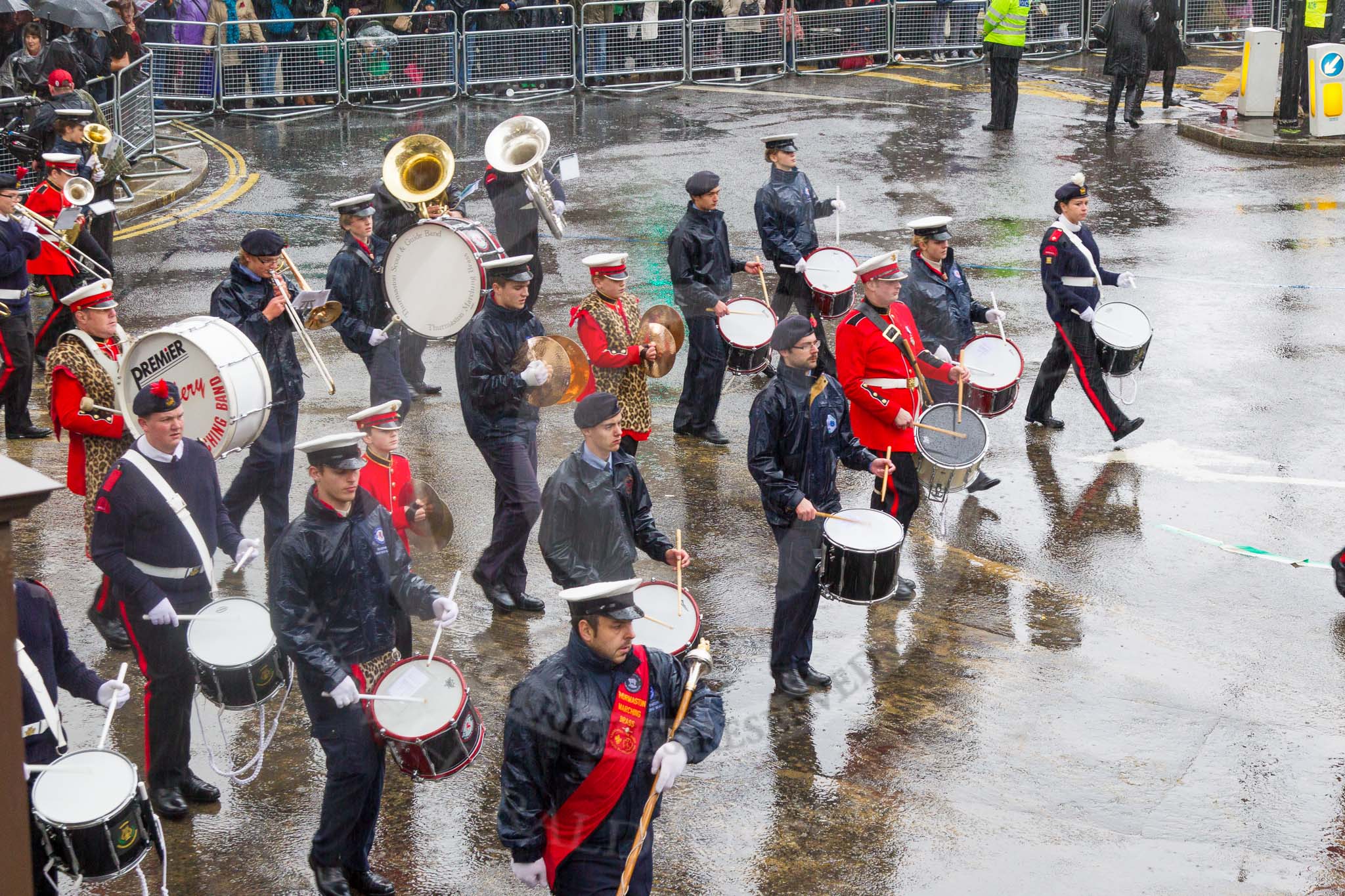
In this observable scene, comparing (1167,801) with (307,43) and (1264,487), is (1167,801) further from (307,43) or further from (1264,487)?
(307,43)

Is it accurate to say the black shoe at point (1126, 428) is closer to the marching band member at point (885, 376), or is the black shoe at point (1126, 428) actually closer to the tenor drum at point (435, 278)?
the marching band member at point (885, 376)

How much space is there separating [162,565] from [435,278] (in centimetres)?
372

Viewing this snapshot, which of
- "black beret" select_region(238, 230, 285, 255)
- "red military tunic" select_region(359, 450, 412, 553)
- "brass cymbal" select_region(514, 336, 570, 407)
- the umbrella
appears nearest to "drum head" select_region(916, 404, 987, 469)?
"brass cymbal" select_region(514, 336, 570, 407)

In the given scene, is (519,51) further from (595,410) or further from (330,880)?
(330,880)

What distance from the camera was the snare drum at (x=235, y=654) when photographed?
6418 millimetres

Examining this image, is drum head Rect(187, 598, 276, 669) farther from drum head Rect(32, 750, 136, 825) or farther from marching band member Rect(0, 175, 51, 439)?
marching band member Rect(0, 175, 51, 439)

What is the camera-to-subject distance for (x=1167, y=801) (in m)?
6.82

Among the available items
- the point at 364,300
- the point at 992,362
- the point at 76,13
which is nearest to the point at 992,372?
the point at 992,362

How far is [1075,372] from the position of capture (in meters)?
11.1

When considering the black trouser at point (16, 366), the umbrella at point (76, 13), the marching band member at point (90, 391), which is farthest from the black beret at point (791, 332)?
the umbrella at point (76, 13)

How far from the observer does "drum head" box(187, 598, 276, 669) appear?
21.1 ft

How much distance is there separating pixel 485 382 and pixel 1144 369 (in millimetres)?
6077

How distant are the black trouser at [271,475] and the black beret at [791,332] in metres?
2.98

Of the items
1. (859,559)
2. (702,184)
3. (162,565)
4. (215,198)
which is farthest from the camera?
(215,198)
